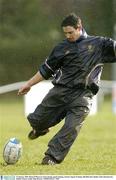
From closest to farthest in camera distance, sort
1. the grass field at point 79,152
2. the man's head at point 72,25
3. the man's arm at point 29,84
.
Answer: the grass field at point 79,152 < the man's head at point 72,25 < the man's arm at point 29,84

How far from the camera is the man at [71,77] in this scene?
10.5 metres

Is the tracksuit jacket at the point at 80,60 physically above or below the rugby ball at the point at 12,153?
above

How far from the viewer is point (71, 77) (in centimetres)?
1061

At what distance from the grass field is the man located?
0.35m

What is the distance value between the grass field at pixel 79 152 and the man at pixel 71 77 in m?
0.35

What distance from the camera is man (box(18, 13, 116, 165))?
34.6 feet

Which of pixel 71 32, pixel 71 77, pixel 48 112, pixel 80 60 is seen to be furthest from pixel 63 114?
pixel 71 32

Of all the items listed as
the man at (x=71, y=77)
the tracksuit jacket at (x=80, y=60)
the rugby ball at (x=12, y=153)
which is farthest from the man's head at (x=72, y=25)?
the rugby ball at (x=12, y=153)

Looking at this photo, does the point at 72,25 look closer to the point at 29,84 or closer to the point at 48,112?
the point at 29,84

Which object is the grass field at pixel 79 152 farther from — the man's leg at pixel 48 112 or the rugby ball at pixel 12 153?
the man's leg at pixel 48 112

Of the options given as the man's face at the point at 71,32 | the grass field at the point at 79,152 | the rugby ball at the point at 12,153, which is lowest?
the grass field at the point at 79,152

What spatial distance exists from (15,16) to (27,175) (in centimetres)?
2358

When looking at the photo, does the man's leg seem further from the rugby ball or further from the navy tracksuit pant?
the rugby ball

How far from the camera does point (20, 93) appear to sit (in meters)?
10.7
